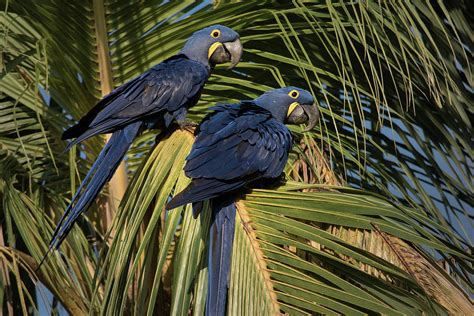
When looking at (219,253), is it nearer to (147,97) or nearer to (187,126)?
(187,126)

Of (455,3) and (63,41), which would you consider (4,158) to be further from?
(455,3)

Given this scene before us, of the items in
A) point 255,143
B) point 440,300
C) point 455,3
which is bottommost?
point 440,300

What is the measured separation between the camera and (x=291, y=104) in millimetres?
3797

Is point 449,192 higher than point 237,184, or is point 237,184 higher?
point 449,192

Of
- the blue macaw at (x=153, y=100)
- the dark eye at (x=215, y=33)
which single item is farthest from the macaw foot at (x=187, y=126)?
the dark eye at (x=215, y=33)

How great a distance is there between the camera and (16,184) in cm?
425

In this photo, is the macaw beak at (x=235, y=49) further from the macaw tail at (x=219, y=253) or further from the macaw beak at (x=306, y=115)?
the macaw tail at (x=219, y=253)

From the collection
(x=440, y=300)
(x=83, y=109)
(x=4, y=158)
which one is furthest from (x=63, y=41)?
(x=440, y=300)

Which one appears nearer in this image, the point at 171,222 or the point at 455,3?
the point at 171,222

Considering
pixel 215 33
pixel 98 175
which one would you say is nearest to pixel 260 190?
pixel 98 175

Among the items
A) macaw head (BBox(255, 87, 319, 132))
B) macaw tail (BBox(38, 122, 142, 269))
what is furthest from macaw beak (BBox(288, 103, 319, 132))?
macaw tail (BBox(38, 122, 142, 269))

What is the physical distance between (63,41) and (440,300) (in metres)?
2.24

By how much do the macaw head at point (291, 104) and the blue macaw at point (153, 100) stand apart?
233mm

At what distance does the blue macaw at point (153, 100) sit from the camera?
328cm
